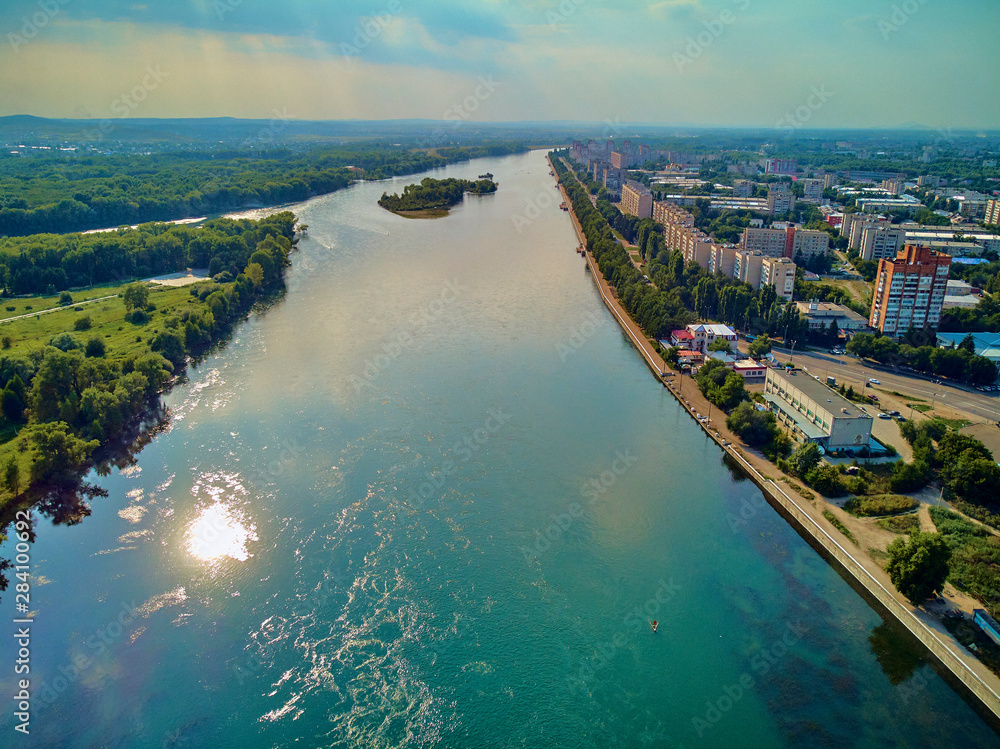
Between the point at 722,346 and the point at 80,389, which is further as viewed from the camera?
the point at 722,346

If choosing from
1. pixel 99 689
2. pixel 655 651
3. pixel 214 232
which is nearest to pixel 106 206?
pixel 214 232

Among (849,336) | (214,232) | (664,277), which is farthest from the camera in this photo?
(214,232)

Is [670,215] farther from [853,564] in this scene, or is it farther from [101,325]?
[853,564]

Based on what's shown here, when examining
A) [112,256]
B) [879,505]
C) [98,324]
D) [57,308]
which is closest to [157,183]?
[112,256]

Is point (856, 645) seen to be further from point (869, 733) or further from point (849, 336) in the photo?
point (849, 336)

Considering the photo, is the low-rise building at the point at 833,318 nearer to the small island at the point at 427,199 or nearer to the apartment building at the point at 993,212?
the apartment building at the point at 993,212

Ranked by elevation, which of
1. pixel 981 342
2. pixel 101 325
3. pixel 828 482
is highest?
pixel 101 325

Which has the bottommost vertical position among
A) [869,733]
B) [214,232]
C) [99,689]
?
[869,733]

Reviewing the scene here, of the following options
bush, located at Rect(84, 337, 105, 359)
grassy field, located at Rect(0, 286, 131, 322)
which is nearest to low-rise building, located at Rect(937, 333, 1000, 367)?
bush, located at Rect(84, 337, 105, 359)
